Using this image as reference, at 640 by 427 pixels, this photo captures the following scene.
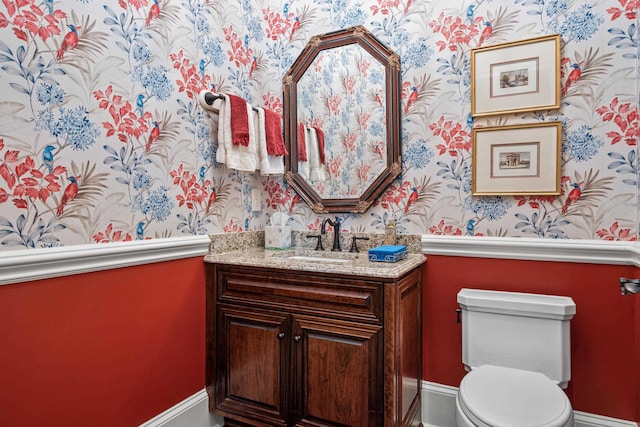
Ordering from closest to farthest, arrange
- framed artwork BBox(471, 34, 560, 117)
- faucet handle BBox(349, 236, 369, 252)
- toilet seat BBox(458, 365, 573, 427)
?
toilet seat BBox(458, 365, 573, 427), framed artwork BBox(471, 34, 560, 117), faucet handle BBox(349, 236, 369, 252)

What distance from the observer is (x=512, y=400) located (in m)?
1.27

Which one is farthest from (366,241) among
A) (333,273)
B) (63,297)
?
(63,297)

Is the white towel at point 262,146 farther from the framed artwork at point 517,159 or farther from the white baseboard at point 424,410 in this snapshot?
the white baseboard at point 424,410

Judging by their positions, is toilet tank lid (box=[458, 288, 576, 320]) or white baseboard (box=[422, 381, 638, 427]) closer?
toilet tank lid (box=[458, 288, 576, 320])

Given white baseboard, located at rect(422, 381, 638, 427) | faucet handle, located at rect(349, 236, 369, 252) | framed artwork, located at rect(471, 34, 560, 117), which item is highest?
framed artwork, located at rect(471, 34, 560, 117)

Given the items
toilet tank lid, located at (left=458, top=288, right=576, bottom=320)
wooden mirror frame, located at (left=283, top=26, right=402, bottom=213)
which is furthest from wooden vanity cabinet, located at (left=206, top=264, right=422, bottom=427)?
wooden mirror frame, located at (left=283, top=26, right=402, bottom=213)

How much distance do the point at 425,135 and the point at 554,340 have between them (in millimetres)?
1100

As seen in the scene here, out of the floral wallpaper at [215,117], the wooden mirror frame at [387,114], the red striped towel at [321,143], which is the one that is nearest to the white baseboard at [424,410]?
the floral wallpaper at [215,117]

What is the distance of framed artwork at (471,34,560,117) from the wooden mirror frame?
1.31ft

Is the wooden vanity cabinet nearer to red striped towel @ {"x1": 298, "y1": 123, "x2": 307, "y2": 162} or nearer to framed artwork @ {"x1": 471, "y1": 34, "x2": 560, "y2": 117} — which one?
red striped towel @ {"x1": 298, "y1": 123, "x2": 307, "y2": 162}

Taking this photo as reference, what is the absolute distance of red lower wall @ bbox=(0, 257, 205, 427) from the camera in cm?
124

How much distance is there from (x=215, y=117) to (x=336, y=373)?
57.0 inches

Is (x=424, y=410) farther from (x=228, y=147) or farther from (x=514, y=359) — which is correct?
→ (x=228, y=147)

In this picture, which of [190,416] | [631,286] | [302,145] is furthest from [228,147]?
[631,286]
